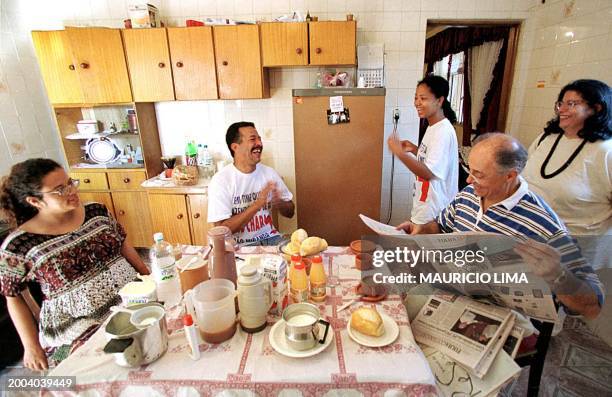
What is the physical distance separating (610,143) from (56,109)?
3976mm

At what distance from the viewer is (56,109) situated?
2771 millimetres

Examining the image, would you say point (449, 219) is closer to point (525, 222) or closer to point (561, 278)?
point (525, 222)

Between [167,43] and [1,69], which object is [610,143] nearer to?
[167,43]

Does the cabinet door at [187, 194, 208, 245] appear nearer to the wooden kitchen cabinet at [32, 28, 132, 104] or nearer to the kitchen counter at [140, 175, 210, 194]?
the kitchen counter at [140, 175, 210, 194]

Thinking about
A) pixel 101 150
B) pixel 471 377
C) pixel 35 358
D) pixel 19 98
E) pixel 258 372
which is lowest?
pixel 35 358

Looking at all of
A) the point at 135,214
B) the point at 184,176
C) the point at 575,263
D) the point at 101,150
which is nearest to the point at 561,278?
the point at 575,263

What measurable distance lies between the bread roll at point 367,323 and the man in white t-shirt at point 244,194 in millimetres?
1009

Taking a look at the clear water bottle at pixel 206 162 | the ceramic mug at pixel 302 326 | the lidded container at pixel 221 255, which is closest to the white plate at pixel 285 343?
the ceramic mug at pixel 302 326

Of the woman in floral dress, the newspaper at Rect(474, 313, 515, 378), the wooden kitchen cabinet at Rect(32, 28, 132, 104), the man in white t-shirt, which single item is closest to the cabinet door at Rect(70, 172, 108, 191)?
the wooden kitchen cabinet at Rect(32, 28, 132, 104)

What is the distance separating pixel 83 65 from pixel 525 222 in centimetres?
325

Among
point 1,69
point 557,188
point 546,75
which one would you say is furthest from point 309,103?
point 1,69

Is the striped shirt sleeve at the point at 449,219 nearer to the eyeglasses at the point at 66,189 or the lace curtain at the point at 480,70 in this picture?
the eyeglasses at the point at 66,189

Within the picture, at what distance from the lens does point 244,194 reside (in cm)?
196

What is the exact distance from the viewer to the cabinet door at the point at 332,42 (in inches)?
95.7
